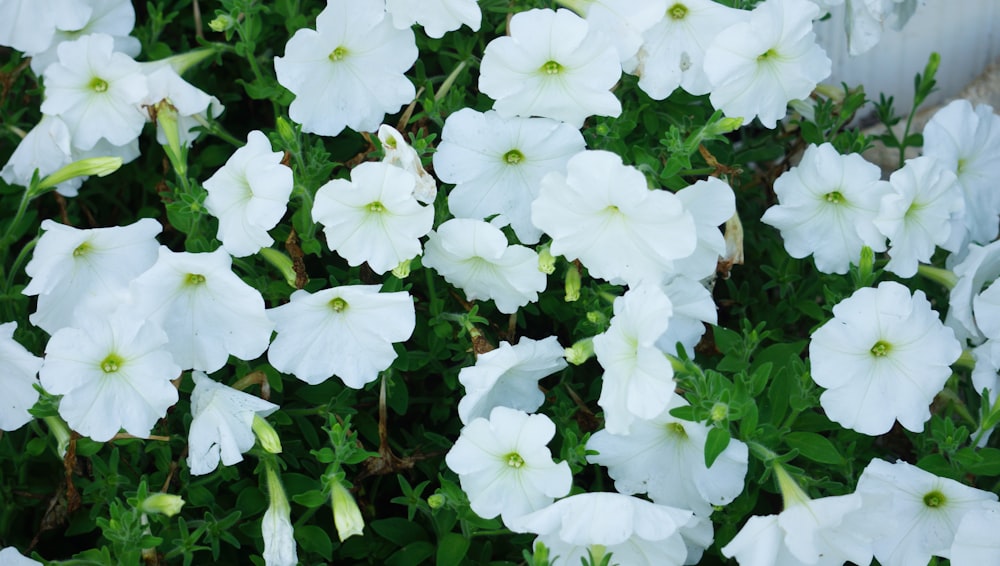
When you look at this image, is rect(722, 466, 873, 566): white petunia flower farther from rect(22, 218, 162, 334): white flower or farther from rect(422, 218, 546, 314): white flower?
rect(22, 218, 162, 334): white flower

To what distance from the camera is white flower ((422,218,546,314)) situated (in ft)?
5.81

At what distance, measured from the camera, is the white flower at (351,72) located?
1.89 m

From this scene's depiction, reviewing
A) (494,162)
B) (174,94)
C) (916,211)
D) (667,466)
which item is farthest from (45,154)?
(916,211)

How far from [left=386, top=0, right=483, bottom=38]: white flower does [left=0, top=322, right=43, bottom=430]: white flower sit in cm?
86

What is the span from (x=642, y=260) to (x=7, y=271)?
4.69 feet

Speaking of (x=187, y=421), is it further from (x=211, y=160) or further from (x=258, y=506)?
(x=211, y=160)

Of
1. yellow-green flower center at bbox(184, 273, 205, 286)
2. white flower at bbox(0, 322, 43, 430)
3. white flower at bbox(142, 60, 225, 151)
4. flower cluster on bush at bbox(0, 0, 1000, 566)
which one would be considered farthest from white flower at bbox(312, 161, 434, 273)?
white flower at bbox(0, 322, 43, 430)

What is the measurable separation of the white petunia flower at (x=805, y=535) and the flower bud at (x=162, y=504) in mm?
860

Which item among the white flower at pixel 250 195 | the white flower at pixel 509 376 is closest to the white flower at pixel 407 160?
the white flower at pixel 250 195

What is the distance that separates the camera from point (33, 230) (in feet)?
8.04

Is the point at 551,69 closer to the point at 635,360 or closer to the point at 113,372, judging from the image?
the point at 635,360

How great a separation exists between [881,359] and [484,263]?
698 mm

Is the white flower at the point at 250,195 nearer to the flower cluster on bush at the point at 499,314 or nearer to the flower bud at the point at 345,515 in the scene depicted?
the flower cluster on bush at the point at 499,314

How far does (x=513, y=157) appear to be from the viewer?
6.22 ft
